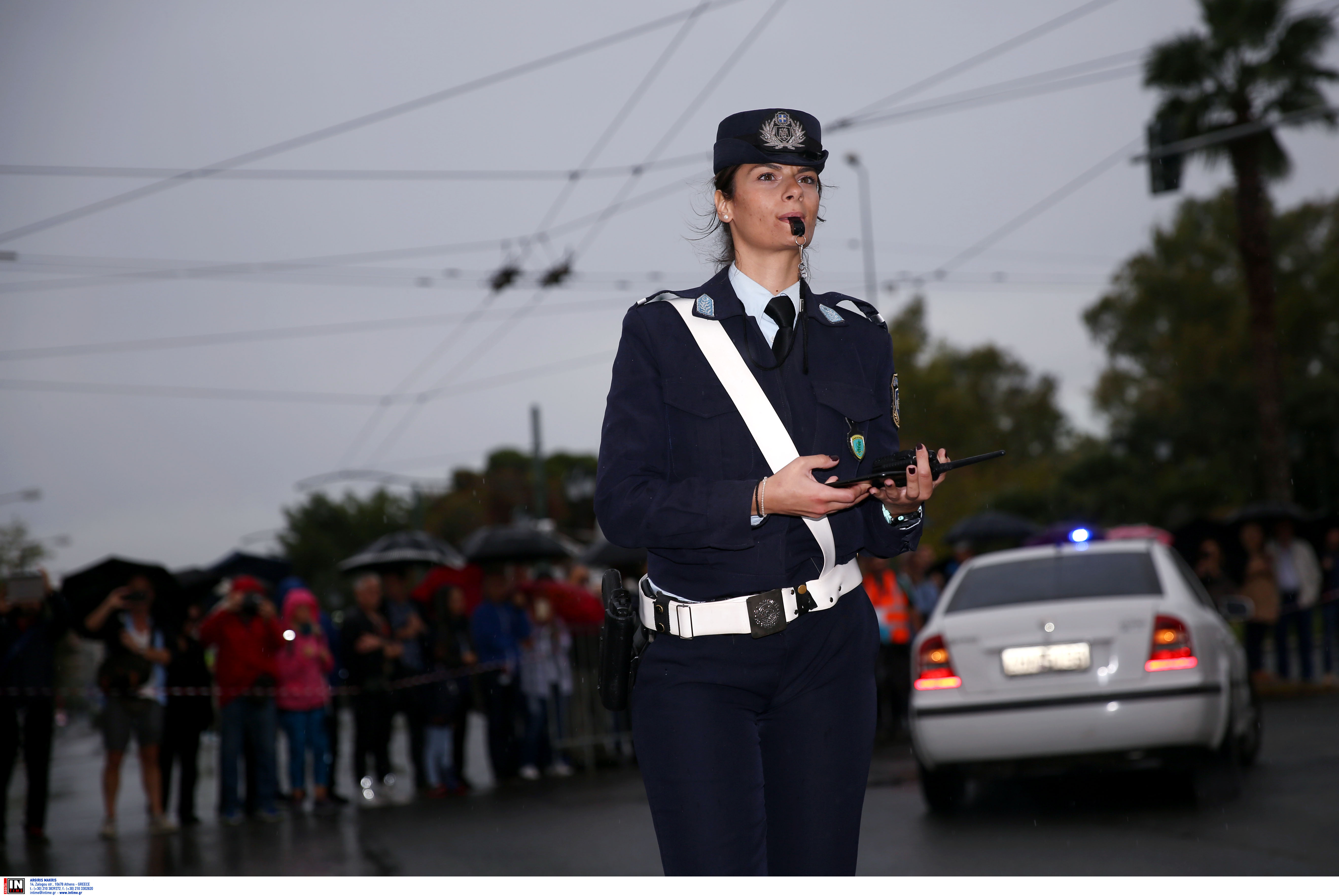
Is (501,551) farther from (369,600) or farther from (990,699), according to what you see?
(990,699)

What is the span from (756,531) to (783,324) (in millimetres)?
400

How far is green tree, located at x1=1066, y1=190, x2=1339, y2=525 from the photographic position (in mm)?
40781

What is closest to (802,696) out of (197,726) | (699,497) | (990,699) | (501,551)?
(699,497)

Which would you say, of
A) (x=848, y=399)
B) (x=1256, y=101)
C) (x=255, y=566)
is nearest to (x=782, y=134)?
(x=848, y=399)

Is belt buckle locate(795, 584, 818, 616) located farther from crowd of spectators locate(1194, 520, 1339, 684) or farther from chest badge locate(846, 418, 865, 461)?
crowd of spectators locate(1194, 520, 1339, 684)

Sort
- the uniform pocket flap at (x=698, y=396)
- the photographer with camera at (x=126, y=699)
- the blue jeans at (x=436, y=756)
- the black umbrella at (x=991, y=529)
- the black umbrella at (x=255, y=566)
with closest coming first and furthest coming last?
the uniform pocket flap at (x=698, y=396), the photographer with camera at (x=126, y=699), the blue jeans at (x=436, y=756), the black umbrella at (x=255, y=566), the black umbrella at (x=991, y=529)

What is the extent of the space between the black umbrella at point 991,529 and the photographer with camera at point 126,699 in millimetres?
9319

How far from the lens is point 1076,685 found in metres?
6.83

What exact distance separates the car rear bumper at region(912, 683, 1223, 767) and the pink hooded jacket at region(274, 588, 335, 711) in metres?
5.43

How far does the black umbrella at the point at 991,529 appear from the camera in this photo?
16.7 meters

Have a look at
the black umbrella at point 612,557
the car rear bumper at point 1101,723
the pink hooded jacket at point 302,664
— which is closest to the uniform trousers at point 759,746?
the car rear bumper at point 1101,723

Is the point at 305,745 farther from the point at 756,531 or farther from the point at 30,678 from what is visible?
the point at 756,531

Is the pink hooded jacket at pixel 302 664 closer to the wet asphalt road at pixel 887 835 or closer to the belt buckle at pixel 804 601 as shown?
the wet asphalt road at pixel 887 835

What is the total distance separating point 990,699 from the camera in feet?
22.9
